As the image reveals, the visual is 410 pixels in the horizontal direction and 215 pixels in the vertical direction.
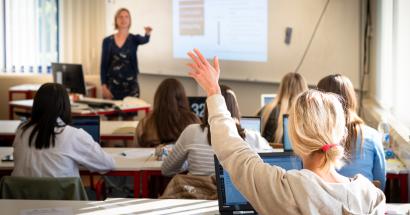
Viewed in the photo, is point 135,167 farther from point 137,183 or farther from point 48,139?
point 48,139

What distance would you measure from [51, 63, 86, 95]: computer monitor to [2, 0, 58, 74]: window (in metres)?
1.78

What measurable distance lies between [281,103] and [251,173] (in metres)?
3.68

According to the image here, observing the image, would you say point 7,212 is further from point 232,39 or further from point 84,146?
point 232,39

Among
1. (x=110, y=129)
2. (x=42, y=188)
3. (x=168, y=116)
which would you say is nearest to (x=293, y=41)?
(x=110, y=129)

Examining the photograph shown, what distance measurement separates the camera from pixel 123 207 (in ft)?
11.1

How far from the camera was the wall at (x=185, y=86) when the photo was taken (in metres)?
8.76

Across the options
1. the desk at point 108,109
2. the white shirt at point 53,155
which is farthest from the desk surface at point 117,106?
the white shirt at point 53,155

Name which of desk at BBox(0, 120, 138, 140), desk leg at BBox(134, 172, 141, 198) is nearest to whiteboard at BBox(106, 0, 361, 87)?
desk at BBox(0, 120, 138, 140)

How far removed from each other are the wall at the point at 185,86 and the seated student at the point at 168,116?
3.36m

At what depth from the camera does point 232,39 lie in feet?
28.5

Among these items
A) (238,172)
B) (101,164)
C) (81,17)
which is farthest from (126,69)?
(238,172)

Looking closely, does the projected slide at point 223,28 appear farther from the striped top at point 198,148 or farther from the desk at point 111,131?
the striped top at point 198,148

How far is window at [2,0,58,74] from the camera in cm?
970

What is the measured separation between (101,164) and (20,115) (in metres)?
4.22
